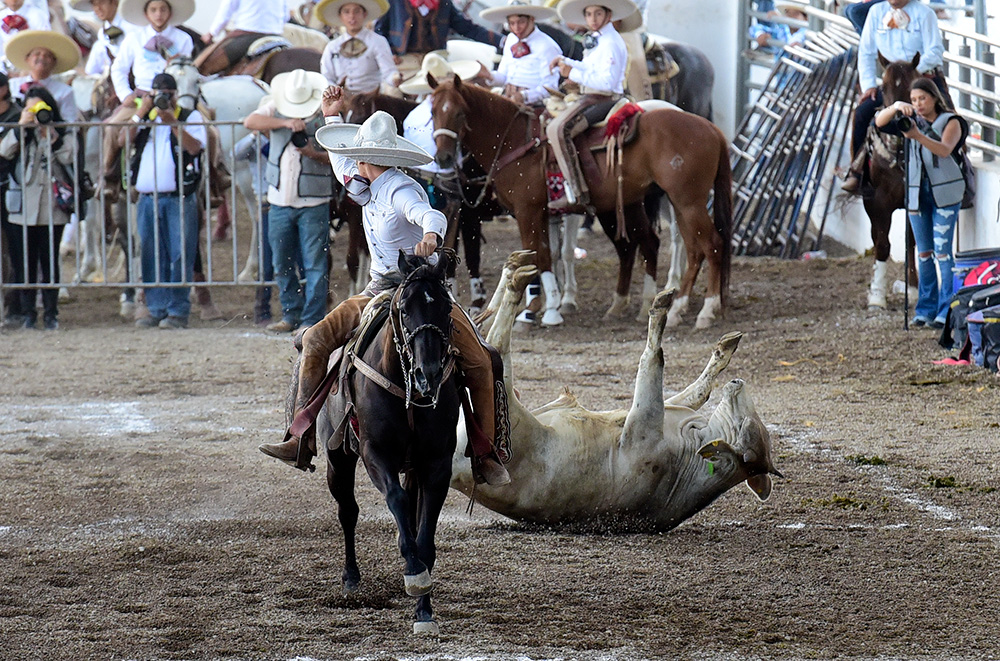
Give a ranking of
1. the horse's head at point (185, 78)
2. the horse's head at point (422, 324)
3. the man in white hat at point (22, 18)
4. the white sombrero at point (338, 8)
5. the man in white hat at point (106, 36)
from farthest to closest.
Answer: the man in white hat at point (22, 18), the man in white hat at point (106, 36), the white sombrero at point (338, 8), the horse's head at point (185, 78), the horse's head at point (422, 324)

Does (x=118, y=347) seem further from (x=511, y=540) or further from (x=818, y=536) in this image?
(x=818, y=536)

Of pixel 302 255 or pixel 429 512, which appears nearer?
pixel 429 512

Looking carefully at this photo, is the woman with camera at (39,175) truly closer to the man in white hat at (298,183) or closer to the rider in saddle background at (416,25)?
the man in white hat at (298,183)

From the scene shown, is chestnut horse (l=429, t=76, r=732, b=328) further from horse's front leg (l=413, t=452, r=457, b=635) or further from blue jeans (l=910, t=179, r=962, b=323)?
horse's front leg (l=413, t=452, r=457, b=635)

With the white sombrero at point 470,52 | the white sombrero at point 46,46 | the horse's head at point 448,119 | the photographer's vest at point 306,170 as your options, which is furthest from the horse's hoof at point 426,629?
the white sombrero at point 470,52

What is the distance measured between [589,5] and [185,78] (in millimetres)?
3962

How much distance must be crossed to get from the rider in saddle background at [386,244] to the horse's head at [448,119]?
5499mm

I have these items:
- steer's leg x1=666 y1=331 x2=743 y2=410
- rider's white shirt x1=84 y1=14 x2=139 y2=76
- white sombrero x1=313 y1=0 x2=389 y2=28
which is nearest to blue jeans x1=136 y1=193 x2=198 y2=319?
white sombrero x1=313 y1=0 x2=389 y2=28

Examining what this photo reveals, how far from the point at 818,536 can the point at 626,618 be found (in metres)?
1.43

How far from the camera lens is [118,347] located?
1167 centimetres

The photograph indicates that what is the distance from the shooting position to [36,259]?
41.8ft

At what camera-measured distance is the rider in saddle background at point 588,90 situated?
12.0 m

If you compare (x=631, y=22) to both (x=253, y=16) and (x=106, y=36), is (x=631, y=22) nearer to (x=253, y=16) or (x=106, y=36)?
(x=253, y=16)

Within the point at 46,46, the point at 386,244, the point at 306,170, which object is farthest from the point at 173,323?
the point at 386,244
